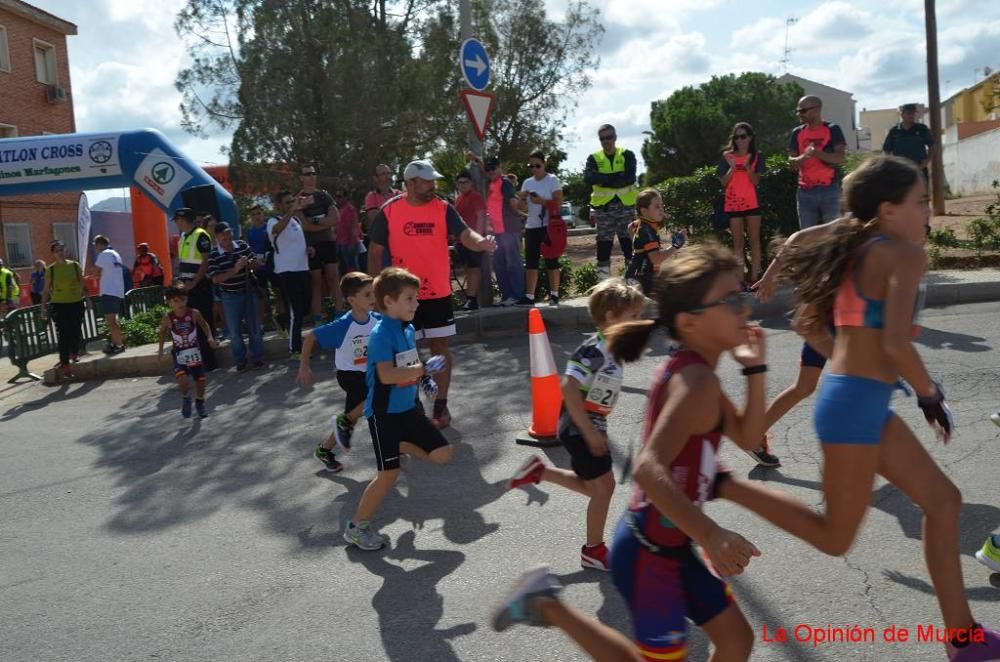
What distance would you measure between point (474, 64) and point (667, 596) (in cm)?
878

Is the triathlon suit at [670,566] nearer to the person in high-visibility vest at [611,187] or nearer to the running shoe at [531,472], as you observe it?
the running shoe at [531,472]

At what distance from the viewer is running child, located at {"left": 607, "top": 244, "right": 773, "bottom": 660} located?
2.54 m

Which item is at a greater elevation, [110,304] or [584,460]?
[110,304]

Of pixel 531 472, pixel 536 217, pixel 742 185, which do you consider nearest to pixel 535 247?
pixel 536 217

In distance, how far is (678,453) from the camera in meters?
2.57

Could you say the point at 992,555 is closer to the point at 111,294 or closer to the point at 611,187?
the point at 611,187

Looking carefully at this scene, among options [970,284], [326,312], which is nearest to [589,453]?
[970,284]

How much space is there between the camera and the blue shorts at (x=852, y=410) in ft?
9.62

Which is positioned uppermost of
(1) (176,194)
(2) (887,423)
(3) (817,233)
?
(1) (176,194)

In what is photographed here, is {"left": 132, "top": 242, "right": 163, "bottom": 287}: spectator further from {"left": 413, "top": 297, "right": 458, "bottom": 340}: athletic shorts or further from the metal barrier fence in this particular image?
{"left": 413, "top": 297, "right": 458, "bottom": 340}: athletic shorts

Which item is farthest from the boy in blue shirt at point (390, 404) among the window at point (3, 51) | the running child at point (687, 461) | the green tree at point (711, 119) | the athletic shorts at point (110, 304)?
the green tree at point (711, 119)

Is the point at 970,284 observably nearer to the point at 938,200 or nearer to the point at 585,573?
the point at 585,573

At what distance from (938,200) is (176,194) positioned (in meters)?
16.2

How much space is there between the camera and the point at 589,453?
13.9ft
